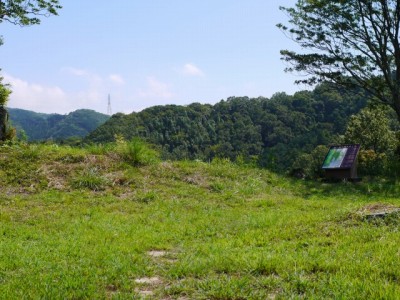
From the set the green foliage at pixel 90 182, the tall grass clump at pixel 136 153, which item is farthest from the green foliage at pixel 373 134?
the green foliage at pixel 90 182

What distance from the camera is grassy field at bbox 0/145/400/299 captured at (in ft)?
14.8

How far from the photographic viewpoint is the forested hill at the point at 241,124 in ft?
287

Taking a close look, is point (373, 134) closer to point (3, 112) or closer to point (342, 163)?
point (342, 163)

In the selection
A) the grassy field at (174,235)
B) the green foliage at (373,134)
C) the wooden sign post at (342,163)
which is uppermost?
the green foliage at (373,134)

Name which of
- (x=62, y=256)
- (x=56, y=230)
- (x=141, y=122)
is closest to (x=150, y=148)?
(x=56, y=230)

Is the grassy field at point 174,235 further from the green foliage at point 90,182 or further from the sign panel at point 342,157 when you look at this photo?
the sign panel at point 342,157

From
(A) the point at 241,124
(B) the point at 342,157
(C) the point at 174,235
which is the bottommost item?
(C) the point at 174,235

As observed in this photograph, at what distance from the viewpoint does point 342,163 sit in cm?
1606

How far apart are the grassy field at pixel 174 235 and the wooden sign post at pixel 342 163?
4.88 feet

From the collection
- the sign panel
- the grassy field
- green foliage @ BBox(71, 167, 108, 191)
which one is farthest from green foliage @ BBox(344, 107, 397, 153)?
green foliage @ BBox(71, 167, 108, 191)

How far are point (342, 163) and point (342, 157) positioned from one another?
0.33 m

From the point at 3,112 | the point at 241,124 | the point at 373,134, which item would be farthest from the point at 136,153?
the point at 241,124

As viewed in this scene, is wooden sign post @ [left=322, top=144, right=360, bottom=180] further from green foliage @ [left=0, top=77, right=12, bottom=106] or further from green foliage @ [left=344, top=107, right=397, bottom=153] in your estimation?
green foliage @ [left=344, top=107, right=397, bottom=153]

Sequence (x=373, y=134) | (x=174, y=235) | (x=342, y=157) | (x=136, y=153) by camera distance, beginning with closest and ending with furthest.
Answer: (x=174, y=235), (x=136, y=153), (x=342, y=157), (x=373, y=134)
